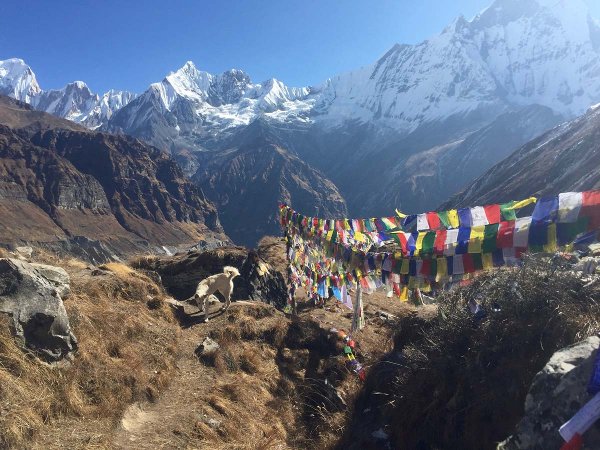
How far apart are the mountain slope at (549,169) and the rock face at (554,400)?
2415 inches

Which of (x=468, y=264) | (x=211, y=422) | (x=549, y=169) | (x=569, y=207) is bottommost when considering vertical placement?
(x=211, y=422)

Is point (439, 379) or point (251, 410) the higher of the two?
point (439, 379)

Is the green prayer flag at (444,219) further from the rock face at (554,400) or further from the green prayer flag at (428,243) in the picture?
the rock face at (554,400)

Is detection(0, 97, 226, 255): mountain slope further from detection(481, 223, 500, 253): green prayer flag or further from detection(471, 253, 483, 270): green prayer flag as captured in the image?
detection(481, 223, 500, 253): green prayer flag

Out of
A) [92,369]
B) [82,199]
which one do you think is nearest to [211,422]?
[92,369]

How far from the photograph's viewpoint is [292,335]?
1122cm

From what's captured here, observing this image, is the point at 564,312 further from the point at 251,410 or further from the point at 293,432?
the point at 251,410

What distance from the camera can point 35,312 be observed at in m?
6.45

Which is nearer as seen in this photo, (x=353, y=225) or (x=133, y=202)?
(x=353, y=225)

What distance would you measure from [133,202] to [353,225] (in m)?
184

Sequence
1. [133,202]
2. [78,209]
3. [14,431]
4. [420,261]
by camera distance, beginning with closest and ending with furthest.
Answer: [14,431]
[420,261]
[78,209]
[133,202]

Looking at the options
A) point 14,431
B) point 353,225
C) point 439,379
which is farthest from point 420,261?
point 14,431

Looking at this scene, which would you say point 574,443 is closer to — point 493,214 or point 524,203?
point 524,203

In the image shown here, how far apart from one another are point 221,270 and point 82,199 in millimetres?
166988
